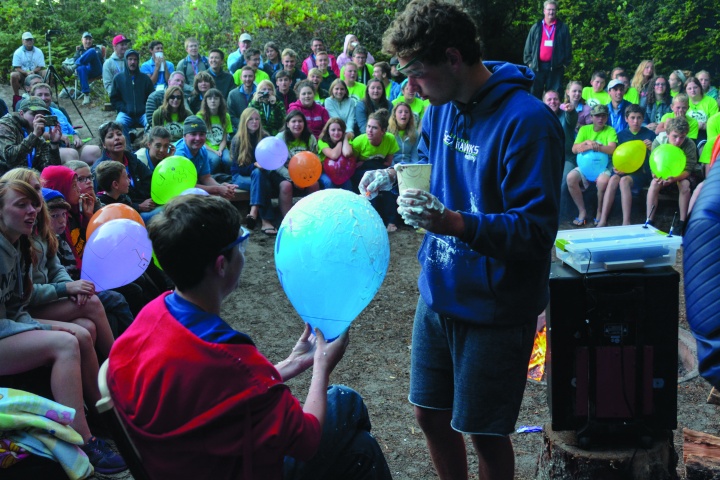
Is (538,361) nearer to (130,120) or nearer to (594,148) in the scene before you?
(594,148)

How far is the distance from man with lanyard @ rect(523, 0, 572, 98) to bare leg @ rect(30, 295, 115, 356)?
902 centimetres

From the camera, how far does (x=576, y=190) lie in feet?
27.8

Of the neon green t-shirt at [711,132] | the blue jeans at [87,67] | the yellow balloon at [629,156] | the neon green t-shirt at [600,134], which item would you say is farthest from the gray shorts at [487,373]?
the blue jeans at [87,67]

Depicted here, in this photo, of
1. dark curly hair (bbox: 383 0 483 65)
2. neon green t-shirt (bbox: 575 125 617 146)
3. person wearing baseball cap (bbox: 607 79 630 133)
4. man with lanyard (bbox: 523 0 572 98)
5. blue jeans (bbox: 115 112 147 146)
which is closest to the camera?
dark curly hair (bbox: 383 0 483 65)

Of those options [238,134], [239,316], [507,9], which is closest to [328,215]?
[239,316]

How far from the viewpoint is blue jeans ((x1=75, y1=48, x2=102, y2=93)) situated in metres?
12.1

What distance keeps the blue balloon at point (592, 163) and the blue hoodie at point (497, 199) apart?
6.29 metres

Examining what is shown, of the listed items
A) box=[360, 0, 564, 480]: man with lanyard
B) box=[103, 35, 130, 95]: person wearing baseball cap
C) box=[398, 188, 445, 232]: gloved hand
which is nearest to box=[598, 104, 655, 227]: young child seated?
box=[360, 0, 564, 480]: man with lanyard

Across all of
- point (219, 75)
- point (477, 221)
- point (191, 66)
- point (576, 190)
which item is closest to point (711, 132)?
point (576, 190)

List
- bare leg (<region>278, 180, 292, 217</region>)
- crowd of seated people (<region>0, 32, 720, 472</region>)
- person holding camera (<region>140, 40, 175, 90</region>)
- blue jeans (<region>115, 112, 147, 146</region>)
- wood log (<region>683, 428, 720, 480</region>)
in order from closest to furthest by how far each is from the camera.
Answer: wood log (<region>683, 428, 720, 480</region>), crowd of seated people (<region>0, 32, 720, 472</region>), bare leg (<region>278, 180, 292, 217</region>), blue jeans (<region>115, 112, 147, 146</region>), person holding camera (<region>140, 40, 175, 90</region>)

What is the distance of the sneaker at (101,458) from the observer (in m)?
3.40

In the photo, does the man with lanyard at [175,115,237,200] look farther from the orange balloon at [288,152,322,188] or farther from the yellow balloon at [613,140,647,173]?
the yellow balloon at [613,140,647,173]

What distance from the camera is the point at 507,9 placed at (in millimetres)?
14102

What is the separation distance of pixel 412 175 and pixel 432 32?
488mm
